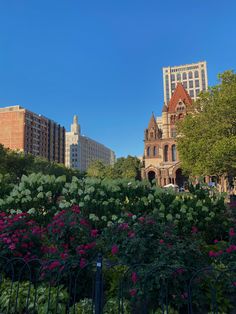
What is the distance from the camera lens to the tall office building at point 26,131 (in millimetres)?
106312

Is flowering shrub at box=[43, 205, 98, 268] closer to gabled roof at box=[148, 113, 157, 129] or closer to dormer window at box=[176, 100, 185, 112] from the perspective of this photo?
dormer window at box=[176, 100, 185, 112]

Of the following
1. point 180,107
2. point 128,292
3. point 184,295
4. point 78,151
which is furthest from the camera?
point 78,151

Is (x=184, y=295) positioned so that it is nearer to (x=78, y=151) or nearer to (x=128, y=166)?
(x=128, y=166)

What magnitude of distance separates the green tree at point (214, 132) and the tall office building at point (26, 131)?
286 feet

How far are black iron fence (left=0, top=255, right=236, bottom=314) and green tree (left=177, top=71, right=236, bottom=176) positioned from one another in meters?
20.3

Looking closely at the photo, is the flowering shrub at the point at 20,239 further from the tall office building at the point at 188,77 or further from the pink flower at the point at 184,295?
the tall office building at the point at 188,77

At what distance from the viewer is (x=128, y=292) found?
467 cm

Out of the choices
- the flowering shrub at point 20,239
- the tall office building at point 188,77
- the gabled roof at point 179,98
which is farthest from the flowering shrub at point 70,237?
the tall office building at point 188,77

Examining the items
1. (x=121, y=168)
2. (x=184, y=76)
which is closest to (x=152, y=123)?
(x=121, y=168)

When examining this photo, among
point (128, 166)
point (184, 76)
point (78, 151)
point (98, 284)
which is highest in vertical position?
→ point (184, 76)

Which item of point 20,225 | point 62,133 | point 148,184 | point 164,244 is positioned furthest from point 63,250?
point 62,133

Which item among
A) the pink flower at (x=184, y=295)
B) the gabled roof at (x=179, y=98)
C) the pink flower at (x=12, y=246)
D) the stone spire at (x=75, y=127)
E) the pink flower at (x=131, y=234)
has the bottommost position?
the pink flower at (x=184, y=295)

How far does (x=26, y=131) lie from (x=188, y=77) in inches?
3501

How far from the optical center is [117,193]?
351 inches
